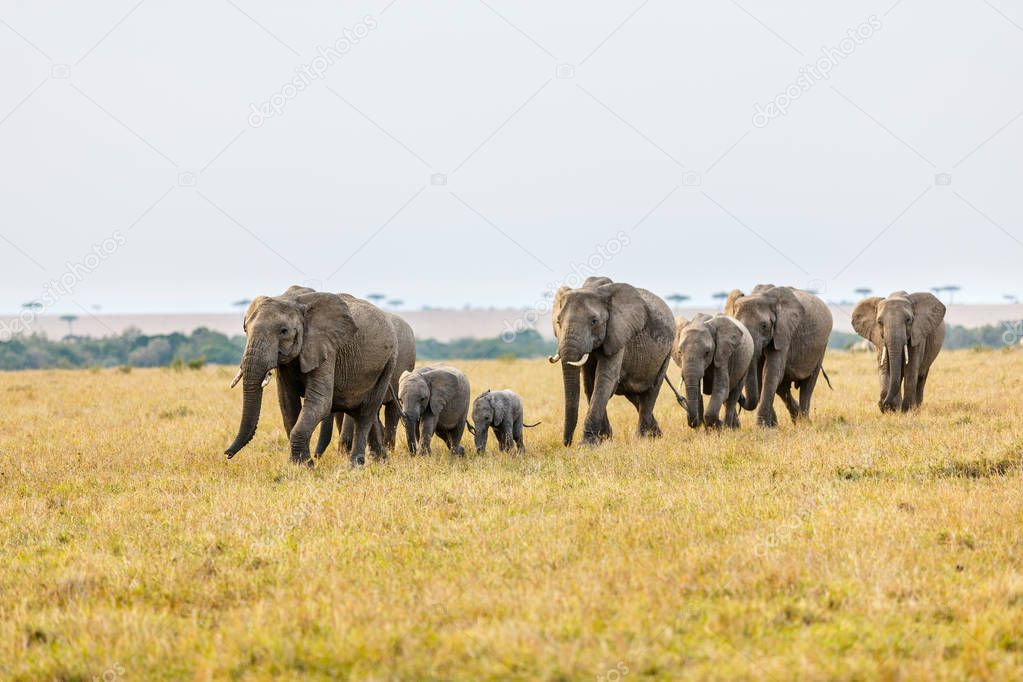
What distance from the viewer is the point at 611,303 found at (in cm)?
1592

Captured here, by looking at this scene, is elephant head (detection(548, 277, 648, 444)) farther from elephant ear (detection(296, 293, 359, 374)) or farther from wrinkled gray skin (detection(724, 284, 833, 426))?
elephant ear (detection(296, 293, 359, 374))

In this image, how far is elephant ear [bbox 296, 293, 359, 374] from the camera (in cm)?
1319

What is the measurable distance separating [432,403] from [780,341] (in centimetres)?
632

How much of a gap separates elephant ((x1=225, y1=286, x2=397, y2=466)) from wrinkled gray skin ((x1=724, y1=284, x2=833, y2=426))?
6.55 meters

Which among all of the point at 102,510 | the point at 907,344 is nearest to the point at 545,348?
the point at 907,344

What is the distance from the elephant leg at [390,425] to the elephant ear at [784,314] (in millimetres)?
6589

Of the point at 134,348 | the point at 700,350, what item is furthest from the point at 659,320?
the point at 134,348

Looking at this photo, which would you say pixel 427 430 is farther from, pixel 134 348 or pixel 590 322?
pixel 134 348

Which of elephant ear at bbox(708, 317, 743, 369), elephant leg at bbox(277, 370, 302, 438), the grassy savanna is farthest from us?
elephant ear at bbox(708, 317, 743, 369)

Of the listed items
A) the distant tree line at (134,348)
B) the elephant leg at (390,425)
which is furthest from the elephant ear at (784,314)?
the distant tree line at (134,348)

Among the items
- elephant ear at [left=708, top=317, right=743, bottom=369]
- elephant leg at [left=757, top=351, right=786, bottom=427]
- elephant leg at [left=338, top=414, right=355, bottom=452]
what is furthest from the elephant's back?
elephant leg at [left=338, top=414, right=355, bottom=452]

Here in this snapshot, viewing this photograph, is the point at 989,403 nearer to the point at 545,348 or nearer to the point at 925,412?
the point at 925,412

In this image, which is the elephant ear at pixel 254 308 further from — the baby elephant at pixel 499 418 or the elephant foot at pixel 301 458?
the baby elephant at pixel 499 418

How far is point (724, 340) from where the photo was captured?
54.8 ft
